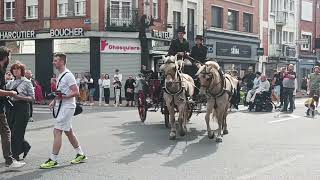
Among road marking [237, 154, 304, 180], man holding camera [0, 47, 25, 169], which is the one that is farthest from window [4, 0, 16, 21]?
road marking [237, 154, 304, 180]

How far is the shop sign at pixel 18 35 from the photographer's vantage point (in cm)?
3500

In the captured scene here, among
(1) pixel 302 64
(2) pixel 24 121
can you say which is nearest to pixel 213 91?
(2) pixel 24 121

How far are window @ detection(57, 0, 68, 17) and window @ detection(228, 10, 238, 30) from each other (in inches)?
557

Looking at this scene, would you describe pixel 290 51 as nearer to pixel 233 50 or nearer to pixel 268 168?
pixel 233 50

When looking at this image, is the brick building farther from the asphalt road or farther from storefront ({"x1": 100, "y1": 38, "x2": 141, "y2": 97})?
the asphalt road

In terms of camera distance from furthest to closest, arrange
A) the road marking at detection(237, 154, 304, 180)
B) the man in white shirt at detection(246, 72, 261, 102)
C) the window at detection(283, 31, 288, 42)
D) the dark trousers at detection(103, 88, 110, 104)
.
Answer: the window at detection(283, 31, 288, 42)
the dark trousers at detection(103, 88, 110, 104)
the man in white shirt at detection(246, 72, 261, 102)
the road marking at detection(237, 154, 304, 180)

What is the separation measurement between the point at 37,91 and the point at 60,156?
1178 cm

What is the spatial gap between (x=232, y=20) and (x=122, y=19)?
12.7 meters

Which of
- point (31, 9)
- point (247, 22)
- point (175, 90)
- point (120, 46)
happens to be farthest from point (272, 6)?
point (175, 90)

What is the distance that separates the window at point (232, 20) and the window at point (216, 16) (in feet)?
5.37

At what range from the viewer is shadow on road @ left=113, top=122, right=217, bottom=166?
9.56 m

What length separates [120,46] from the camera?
33.1 metres

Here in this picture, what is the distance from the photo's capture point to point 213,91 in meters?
11.5

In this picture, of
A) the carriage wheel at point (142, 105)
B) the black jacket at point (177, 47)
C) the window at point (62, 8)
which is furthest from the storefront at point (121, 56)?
the black jacket at point (177, 47)
